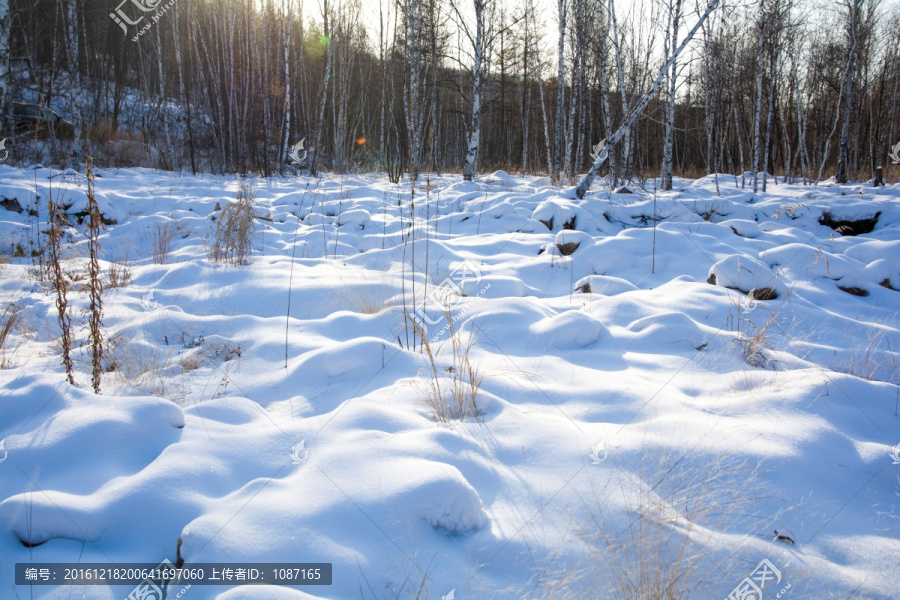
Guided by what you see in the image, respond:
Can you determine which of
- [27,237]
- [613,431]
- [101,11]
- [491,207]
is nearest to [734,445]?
[613,431]

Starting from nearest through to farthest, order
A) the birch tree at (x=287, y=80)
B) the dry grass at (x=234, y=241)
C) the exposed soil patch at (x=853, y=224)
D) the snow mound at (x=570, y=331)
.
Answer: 1. the snow mound at (x=570, y=331)
2. the dry grass at (x=234, y=241)
3. the exposed soil patch at (x=853, y=224)
4. the birch tree at (x=287, y=80)

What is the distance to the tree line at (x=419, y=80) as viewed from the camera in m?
11.2

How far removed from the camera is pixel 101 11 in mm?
16875

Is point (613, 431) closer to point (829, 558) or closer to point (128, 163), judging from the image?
point (829, 558)

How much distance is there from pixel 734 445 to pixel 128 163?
1673cm
